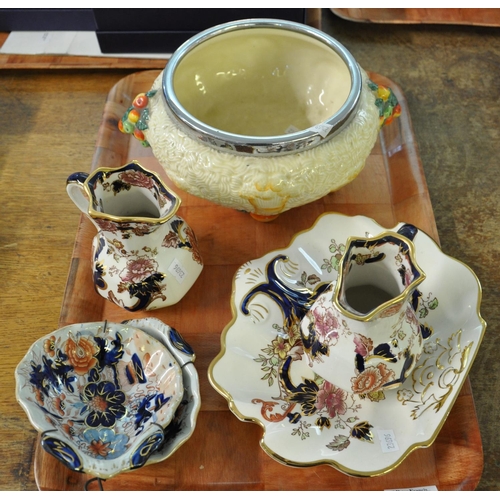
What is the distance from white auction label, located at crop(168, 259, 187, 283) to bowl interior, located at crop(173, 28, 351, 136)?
0.25 meters

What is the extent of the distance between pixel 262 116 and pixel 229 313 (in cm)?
32

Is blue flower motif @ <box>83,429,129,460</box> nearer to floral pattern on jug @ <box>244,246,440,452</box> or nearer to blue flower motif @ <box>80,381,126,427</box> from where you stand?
blue flower motif @ <box>80,381,126,427</box>

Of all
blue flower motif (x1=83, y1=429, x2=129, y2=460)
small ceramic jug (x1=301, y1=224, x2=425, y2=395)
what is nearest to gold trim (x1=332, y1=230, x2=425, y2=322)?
small ceramic jug (x1=301, y1=224, x2=425, y2=395)

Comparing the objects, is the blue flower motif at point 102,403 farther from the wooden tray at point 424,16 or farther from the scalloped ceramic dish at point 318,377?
the wooden tray at point 424,16

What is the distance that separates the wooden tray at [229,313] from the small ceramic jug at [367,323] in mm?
94

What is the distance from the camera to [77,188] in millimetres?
578

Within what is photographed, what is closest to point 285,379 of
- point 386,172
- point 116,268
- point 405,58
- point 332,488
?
point 332,488

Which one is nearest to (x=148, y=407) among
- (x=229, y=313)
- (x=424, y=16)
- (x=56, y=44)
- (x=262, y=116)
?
(x=229, y=313)

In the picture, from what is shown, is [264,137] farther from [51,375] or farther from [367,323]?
[51,375]

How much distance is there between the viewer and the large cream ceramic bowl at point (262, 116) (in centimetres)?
57

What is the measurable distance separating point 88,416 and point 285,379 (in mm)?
210

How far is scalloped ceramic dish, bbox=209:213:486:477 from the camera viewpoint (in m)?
0.50

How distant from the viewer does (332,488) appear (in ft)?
1.71

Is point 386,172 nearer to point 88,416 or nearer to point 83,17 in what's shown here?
point 88,416
